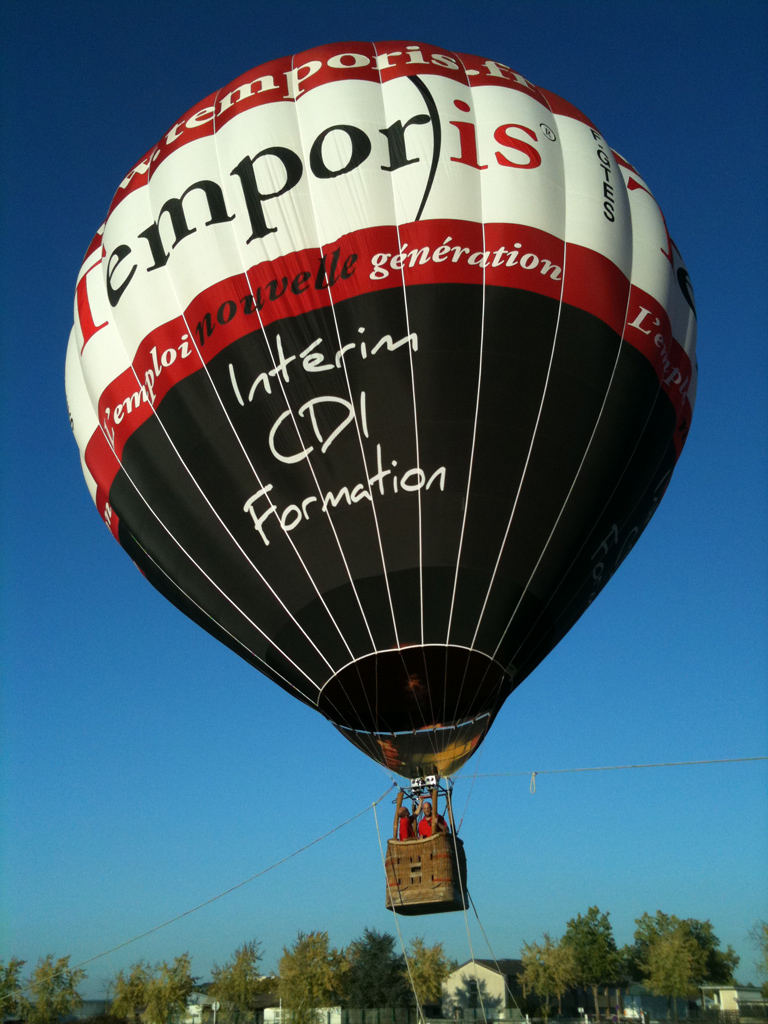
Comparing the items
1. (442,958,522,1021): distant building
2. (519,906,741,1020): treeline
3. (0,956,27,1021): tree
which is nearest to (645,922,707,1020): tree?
(519,906,741,1020): treeline

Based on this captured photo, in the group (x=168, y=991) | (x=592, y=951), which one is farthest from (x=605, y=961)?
(x=168, y=991)

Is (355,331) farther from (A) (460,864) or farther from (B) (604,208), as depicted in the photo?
(A) (460,864)

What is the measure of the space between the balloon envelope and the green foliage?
31.7 meters

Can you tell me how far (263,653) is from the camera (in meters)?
10.6

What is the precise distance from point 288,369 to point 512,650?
3878mm

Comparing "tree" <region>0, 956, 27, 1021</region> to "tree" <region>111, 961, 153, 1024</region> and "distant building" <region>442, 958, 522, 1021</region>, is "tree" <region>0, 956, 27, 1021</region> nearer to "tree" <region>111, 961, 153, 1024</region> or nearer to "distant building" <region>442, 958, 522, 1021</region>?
"tree" <region>111, 961, 153, 1024</region>

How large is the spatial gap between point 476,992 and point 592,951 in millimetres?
8962

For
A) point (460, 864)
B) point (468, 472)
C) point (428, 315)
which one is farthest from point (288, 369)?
point (460, 864)

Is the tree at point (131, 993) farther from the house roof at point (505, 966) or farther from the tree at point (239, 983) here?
the house roof at point (505, 966)

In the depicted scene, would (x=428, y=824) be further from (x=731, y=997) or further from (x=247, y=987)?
(x=731, y=997)

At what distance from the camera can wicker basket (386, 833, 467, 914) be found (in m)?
9.14

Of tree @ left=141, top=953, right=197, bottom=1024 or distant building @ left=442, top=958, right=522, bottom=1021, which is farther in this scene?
distant building @ left=442, top=958, right=522, bottom=1021

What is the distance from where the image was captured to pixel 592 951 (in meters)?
36.7

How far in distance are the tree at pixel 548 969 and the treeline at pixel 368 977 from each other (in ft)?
0.13
